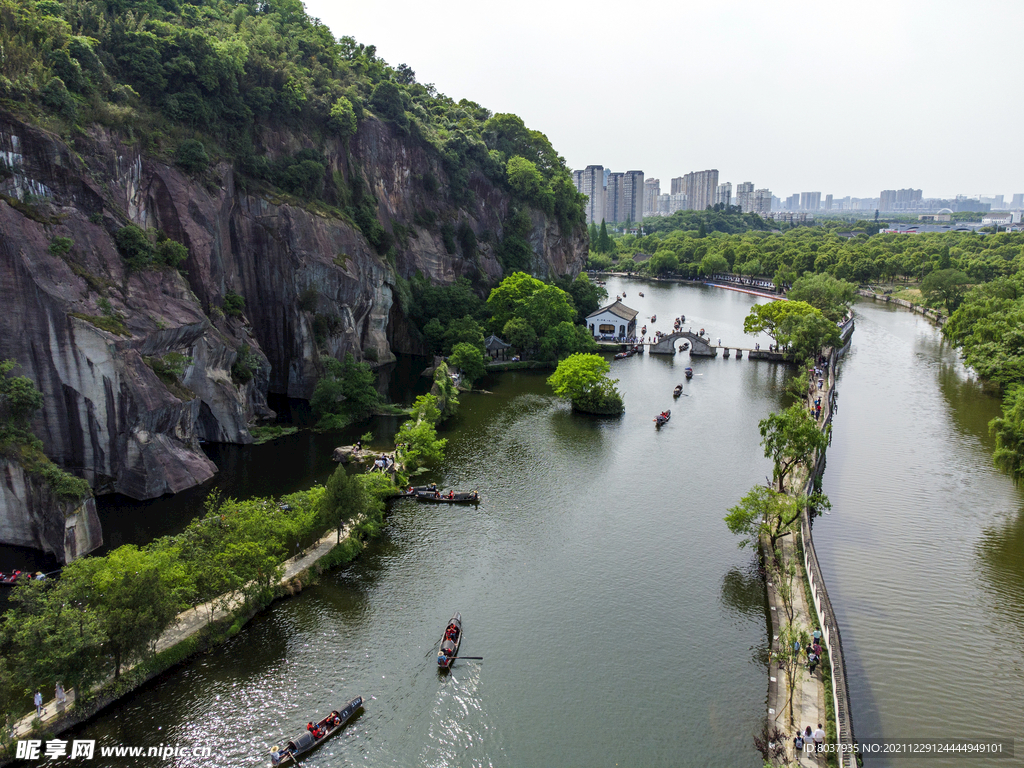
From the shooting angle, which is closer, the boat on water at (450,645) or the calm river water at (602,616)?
the calm river water at (602,616)

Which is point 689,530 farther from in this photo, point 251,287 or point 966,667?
point 251,287

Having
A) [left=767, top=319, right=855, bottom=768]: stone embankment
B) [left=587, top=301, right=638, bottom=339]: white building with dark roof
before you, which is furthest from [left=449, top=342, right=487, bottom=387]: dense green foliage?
[left=767, top=319, right=855, bottom=768]: stone embankment

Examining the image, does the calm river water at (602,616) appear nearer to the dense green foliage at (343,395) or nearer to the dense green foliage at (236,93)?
the dense green foliage at (343,395)

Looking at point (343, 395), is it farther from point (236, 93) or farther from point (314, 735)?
point (314, 735)

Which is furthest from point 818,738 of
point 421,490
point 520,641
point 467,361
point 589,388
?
point 467,361

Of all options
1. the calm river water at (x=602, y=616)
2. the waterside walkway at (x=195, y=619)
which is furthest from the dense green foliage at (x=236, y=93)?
the waterside walkway at (x=195, y=619)
